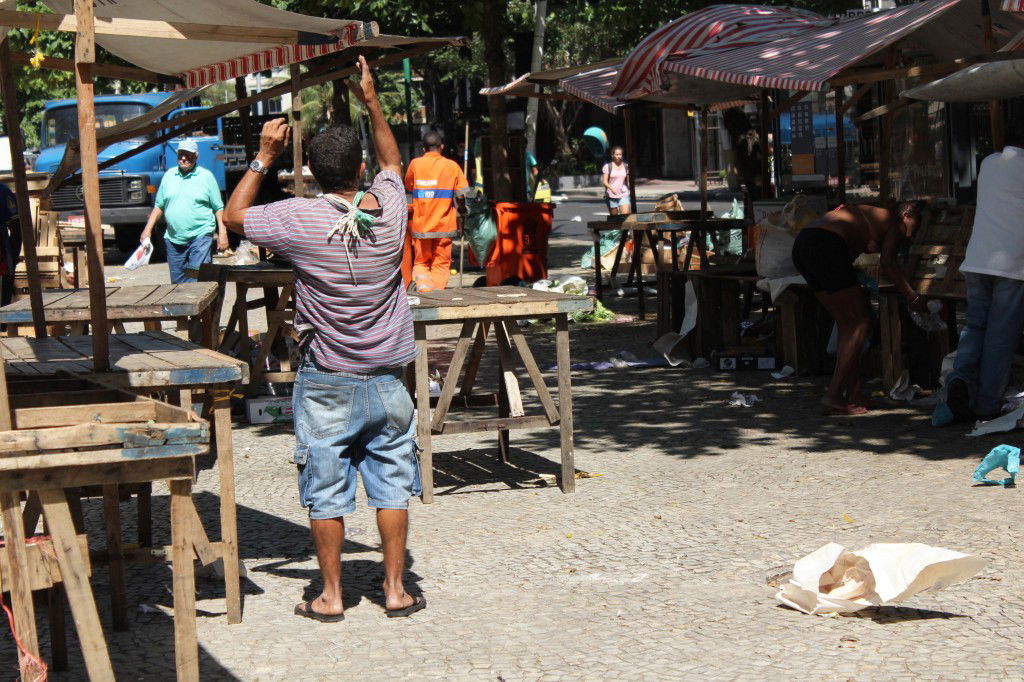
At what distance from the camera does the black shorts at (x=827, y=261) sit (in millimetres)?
8320

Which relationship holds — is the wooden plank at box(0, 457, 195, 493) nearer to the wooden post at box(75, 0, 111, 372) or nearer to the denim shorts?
the wooden post at box(75, 0, 111, 372)

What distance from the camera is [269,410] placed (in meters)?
8.98

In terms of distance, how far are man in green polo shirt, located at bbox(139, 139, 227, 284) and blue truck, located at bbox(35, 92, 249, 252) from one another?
9.83 m

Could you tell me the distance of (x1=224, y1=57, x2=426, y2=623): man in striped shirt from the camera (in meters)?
4.82

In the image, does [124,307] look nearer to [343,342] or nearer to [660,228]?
[343,342]

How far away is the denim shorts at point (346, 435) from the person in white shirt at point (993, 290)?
4.24 m

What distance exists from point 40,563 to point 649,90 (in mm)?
8371

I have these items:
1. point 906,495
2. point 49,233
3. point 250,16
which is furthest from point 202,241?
point 906,495

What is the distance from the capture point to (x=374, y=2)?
17.7 meters

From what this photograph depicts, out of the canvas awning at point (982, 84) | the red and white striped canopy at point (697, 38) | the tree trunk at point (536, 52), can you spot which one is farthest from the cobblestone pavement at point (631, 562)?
the tree trunk at point (536, 52)

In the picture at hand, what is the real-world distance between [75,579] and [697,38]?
30.0 ft

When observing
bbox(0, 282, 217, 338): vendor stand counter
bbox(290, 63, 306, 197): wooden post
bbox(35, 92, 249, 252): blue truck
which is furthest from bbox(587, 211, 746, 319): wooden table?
bbox(35, 92, 249, 252): blue truck

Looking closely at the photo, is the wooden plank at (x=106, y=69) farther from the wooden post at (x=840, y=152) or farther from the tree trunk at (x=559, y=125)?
the tree trunk at (x=559, y=125)

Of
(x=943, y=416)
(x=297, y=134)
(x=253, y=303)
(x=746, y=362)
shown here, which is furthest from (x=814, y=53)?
(x=297, y=134)
